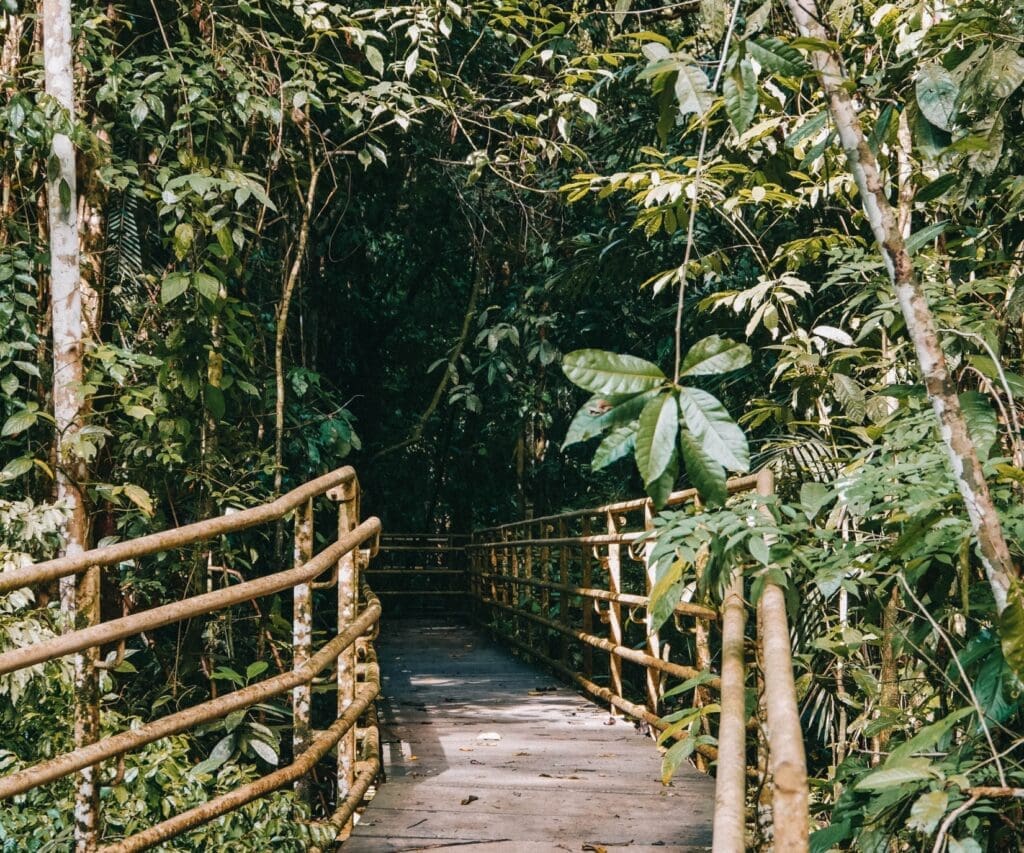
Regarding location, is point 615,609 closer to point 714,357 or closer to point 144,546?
point 144,546

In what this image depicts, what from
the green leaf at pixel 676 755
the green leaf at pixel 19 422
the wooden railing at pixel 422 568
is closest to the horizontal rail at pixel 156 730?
the green leaf at pixel 676 755

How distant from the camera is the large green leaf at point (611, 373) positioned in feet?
5.04

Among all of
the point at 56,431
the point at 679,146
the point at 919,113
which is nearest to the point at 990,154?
the point at 919,113

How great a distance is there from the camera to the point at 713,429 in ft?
4.91

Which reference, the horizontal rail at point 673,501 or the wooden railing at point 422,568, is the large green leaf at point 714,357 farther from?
the wooden railing at point 422,568

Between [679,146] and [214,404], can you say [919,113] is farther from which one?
[679,146]

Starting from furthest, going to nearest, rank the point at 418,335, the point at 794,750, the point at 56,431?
the point at 418,335 → the point at 56,431 → the point at 794,750

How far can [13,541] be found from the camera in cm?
389

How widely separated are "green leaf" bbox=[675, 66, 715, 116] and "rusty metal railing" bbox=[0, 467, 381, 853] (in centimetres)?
167

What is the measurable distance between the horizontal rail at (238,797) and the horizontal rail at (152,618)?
48 centimetres

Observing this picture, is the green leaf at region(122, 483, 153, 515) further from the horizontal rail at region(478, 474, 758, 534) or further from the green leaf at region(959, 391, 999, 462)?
the green leaf at region(959, 391, 999, 462)

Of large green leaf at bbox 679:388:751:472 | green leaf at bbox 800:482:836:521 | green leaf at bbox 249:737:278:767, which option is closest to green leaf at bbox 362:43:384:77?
green leaf at bbox 249:737:278:767

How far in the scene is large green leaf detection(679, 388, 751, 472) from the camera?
1.48m

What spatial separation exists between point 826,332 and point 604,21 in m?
4.36
